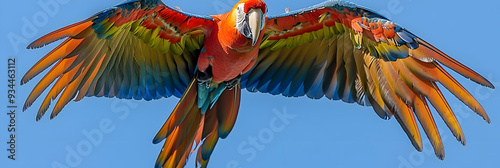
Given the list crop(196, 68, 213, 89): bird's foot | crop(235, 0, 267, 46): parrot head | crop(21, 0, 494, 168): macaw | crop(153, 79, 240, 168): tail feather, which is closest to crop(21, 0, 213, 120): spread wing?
crop(21, 0, 494, 168): macaw

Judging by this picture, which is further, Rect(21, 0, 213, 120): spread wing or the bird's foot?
the bird's foot

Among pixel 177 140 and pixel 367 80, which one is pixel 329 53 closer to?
pixel 367 80

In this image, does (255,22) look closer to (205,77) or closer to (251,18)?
(251,18)

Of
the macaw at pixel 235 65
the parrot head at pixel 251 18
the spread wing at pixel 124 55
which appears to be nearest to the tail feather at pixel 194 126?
the macaw at pixel 235 65

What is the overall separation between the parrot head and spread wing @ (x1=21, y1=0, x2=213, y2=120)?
19.4 inches

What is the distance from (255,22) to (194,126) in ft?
4.48

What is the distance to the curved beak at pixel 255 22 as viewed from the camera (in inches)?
311

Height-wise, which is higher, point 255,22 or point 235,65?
point 255,22

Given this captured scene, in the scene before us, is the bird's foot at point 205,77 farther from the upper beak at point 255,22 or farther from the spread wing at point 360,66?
the upper beak at point 255,22

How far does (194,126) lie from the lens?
8.70m

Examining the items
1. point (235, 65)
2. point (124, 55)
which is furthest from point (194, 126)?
point (124, 55)

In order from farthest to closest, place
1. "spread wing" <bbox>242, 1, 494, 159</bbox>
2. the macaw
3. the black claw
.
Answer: the black claw → "spread wing" <bbox>242, 1, 494, 159</bbox> → the macaw

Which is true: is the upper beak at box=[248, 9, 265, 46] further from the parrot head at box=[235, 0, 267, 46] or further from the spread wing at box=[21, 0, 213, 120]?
the spread wing at box=[21, 0, 213, 120]

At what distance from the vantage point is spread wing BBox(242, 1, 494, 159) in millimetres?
8094
